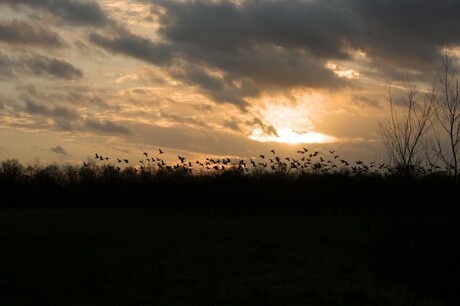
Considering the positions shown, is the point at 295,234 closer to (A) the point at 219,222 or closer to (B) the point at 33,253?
(A) the point at 219,222

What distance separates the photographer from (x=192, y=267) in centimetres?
1502

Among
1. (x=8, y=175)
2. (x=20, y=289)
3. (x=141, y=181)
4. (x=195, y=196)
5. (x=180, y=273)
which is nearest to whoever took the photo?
(x=20, y=289)

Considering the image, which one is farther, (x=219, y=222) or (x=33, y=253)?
(x=219, y=222)

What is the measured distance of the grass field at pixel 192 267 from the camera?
464 inches

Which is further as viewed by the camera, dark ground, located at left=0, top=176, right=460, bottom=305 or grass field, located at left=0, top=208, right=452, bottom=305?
dark ground, located at left=0, top=176, right=460, bottom=305

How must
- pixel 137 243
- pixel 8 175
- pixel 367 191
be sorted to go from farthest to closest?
1. pixel 8 175
2. pixel 367 191
3. pixel 137 243

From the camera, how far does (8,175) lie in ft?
201

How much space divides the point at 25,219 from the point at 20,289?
63.1ft

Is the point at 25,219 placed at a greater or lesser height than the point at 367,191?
lesser

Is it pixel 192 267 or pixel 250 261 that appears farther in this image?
pixel 250 261

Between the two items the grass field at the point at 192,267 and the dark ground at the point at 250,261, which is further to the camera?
the dark ground at the point at 250,261

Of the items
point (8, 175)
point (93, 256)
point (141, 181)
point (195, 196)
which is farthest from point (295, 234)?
point (8, 175)

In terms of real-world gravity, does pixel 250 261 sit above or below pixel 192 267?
above

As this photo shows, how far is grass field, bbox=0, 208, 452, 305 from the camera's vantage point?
1178 cm
